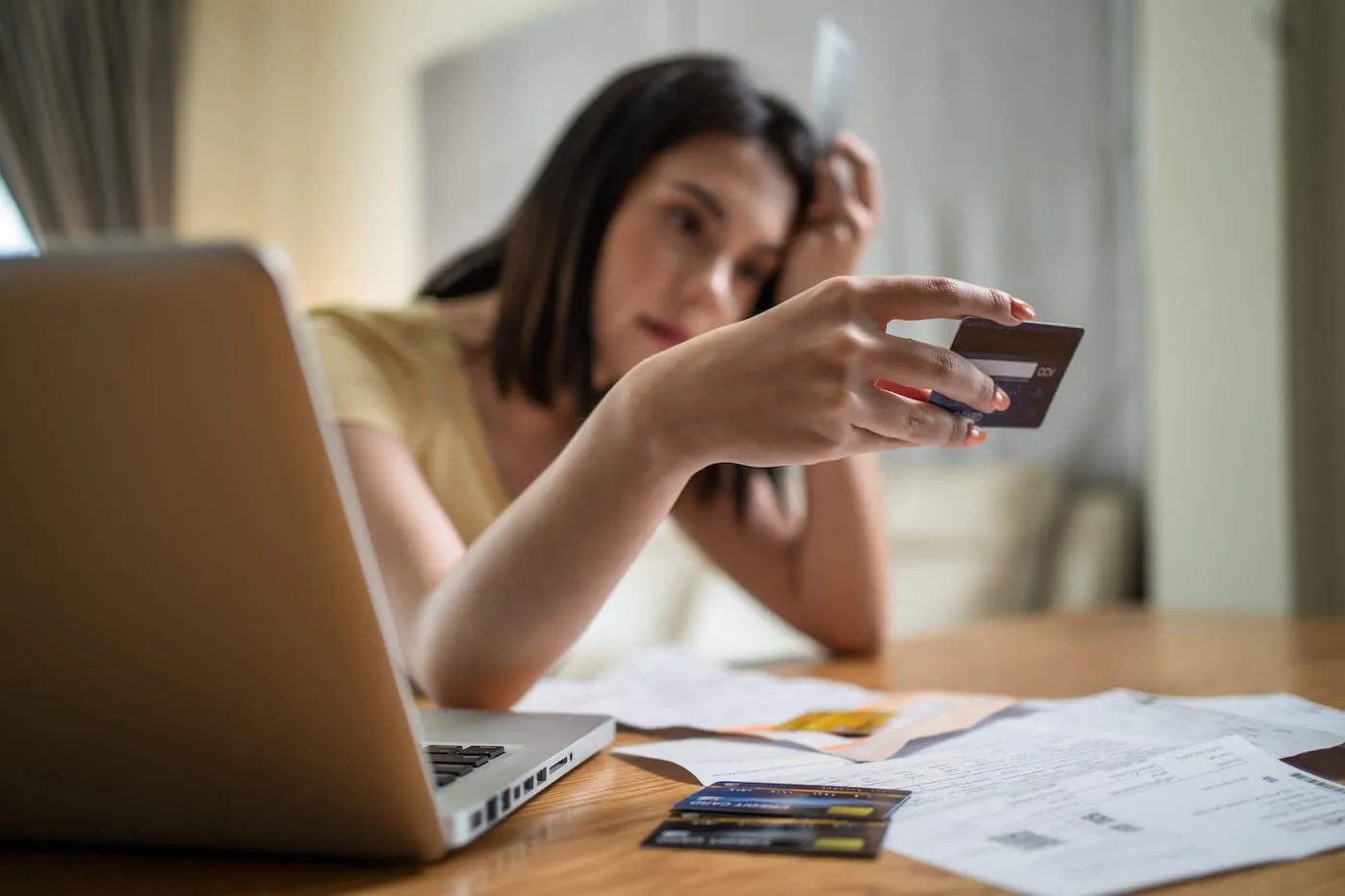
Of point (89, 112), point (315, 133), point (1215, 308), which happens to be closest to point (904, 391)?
point (1215, 308)

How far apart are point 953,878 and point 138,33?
384cm

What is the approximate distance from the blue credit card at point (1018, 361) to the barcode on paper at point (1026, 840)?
0.22 metres

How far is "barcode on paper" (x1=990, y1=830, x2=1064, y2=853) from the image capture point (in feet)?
1.42

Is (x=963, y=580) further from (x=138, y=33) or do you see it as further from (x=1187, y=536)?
(x=138, y=33)

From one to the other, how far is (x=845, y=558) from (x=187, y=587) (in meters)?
0.84

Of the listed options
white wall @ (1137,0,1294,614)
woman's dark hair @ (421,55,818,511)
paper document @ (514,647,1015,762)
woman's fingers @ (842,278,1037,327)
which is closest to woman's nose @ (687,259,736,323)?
woman's dark hair @ (421,55,818,511)

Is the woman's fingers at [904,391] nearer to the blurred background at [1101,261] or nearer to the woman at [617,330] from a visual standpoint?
the woman at [617,330]

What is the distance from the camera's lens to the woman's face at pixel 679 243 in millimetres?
1182

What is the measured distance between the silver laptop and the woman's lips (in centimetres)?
76

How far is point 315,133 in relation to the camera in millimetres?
3986

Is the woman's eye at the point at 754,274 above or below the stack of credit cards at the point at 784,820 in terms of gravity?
above

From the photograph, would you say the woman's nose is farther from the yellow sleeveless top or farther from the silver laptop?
the silver laptop

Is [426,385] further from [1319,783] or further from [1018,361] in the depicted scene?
[1319,783]

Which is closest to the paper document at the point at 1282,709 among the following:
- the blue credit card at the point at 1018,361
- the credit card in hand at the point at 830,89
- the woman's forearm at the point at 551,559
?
the blue credit card at the point at 1018,361
